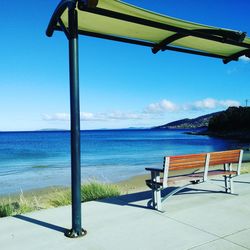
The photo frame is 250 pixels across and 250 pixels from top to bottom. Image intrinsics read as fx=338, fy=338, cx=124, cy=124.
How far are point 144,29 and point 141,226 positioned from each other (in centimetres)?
313


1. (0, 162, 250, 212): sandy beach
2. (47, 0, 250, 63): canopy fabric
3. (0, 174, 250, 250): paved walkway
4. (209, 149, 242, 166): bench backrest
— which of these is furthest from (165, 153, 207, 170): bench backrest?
(0, 162, 250, 212): sandy beach

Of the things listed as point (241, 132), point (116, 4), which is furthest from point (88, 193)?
point (241, 132)

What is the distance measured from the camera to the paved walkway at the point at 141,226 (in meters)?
4.09

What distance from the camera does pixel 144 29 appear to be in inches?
221

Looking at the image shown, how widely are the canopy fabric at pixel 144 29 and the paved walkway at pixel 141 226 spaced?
2.75 metres

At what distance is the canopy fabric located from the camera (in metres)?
4.41

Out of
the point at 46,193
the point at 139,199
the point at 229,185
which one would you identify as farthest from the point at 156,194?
the point at 46,193

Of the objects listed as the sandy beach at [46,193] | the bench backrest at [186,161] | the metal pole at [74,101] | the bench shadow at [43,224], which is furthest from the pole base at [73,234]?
A: the sandy beach at [46,193]

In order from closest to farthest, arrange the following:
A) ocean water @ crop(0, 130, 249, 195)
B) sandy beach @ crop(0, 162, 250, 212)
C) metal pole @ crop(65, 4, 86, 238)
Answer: metal pole @ crop(65, 4, 86, 238) → sandy beach @ crop(0, 162, 250, 212) → ocean water @ crop(0, 130, 249, 195)

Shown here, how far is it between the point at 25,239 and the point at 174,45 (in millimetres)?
4406

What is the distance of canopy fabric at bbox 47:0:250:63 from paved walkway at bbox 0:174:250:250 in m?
2.75

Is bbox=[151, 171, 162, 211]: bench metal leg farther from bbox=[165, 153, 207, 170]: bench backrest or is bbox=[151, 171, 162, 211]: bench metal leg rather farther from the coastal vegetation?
the coastal vegetation

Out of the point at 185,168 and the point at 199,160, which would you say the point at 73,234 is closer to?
the point at 185,168

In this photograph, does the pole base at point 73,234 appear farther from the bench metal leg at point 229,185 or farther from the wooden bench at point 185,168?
the bench metal leg at point 229,185
